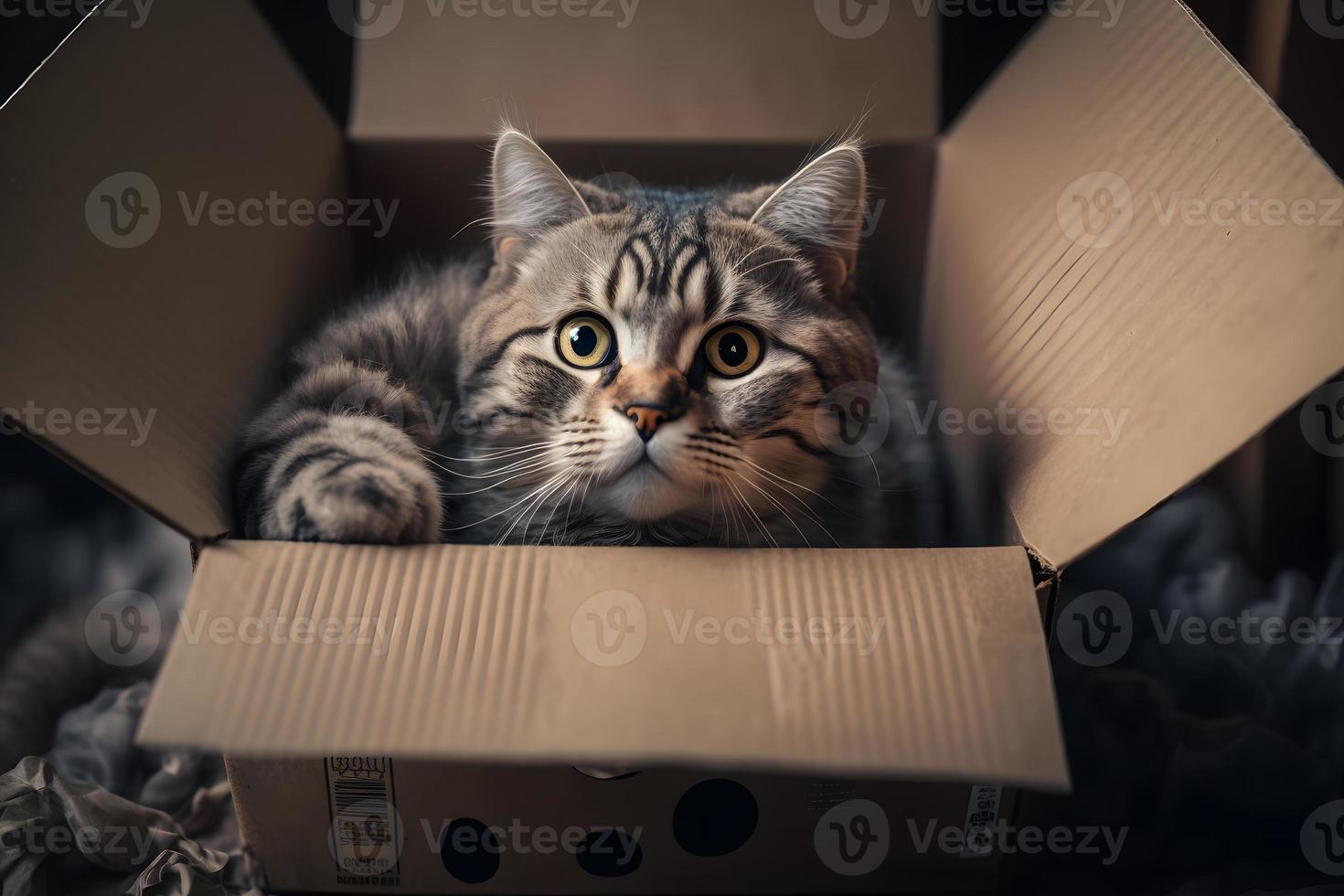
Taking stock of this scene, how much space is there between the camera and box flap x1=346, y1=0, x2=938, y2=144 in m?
1.47

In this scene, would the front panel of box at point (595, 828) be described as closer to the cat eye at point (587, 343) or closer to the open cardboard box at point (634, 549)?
the open cardboard box at point (634, 549)

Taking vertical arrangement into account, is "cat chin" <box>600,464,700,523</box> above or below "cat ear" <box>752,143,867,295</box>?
below

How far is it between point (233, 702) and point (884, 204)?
1.25 m

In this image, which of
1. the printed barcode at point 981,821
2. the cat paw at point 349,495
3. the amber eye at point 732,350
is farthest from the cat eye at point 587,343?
the printed barcode at point 981,821

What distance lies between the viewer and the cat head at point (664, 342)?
101 cm

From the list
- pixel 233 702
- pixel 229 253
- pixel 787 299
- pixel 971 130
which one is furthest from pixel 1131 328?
pixel 229 253

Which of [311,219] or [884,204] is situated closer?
[311,219]

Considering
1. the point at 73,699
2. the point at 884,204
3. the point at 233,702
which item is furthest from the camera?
the point at 884,204

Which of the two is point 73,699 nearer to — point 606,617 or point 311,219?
point 311,219

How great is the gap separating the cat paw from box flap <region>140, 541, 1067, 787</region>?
3 cm

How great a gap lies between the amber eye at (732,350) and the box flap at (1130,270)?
0.35 m

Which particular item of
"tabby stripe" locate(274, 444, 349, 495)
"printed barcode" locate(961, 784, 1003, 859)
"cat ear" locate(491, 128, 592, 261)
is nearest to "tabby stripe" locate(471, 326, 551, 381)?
"cat ear" locate(491, 128, 592, 261)

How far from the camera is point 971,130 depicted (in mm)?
1450

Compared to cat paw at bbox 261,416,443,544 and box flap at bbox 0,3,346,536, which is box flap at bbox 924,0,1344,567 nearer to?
cat paw at bbox 261,416,443,544
